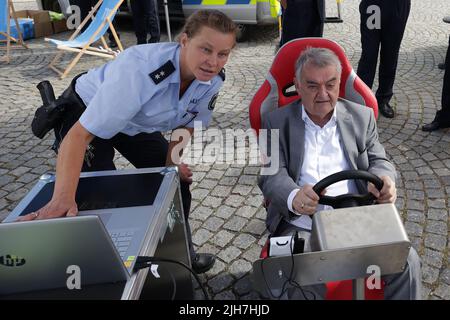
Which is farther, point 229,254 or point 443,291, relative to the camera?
point 229,254

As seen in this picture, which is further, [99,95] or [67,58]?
[67,58]

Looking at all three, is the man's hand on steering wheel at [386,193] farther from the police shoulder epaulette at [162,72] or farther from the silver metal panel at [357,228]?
the police shoulder epaulette at [162,72]

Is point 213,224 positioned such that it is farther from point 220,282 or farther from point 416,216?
point 416,216

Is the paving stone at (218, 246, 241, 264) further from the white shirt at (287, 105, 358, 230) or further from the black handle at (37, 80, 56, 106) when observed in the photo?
the black handle at (37, 80, 56, 106)

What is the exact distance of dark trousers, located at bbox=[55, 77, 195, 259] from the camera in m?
2.00

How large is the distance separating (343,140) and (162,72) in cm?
92

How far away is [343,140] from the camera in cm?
193

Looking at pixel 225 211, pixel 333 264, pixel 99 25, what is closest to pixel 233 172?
pixel 225 211

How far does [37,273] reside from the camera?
1.10 meters

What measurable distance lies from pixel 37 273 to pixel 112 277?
202 millimetres
